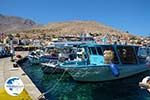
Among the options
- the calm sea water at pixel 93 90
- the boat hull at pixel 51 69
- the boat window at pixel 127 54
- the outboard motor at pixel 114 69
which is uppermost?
the boat window at pixel 127 54

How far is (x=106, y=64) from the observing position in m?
26.9

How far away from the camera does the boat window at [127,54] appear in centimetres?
2971

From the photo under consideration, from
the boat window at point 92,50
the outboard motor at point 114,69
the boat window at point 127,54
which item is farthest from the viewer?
the boat window at point 127,54

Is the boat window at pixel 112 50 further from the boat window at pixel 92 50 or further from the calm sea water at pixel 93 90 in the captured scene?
the calm sea water at pixel 93 90

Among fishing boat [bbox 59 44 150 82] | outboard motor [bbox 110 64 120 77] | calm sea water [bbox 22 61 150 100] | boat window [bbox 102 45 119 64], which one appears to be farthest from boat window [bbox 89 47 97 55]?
calm sea water [bbox 22 61 150 100]

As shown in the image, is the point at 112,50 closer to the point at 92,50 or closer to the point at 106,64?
the point at 92,50

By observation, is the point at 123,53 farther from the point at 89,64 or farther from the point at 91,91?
the point at 91,91

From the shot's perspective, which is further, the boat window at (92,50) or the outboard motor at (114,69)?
the boat window at (92,50)

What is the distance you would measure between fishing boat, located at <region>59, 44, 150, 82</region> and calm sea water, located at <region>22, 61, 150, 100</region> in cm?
61

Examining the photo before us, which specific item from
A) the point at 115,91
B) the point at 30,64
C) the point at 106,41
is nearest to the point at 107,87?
the point at 115,91

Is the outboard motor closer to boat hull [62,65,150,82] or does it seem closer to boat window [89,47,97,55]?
boat hull [62,65,150,82]

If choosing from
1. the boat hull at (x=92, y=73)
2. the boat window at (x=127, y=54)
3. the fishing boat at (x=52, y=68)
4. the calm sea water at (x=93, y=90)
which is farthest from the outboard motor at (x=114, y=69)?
the fishing boat at (x=52, y=68)

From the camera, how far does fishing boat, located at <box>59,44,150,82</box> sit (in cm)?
2678

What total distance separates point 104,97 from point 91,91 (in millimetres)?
2344
